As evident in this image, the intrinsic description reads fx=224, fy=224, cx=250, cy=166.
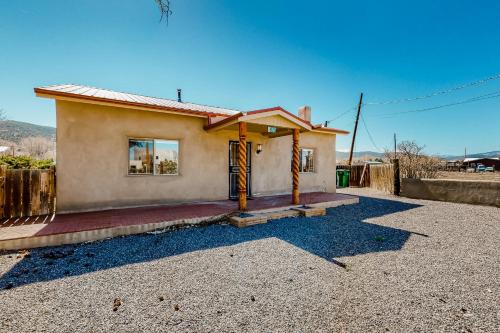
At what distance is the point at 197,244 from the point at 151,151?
414 centimetres

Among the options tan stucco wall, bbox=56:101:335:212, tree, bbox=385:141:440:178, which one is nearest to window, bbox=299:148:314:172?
tan stucco wall, bbox=56:101:335:212

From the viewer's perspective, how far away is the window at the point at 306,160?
11203 millimetres

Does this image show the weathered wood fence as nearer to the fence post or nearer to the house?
the fence post

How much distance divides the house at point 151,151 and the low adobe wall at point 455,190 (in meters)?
7.35

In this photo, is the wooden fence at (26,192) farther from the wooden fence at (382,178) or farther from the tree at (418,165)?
the tree at (418,165)

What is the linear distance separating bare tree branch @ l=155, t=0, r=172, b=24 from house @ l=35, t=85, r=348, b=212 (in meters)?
3.54

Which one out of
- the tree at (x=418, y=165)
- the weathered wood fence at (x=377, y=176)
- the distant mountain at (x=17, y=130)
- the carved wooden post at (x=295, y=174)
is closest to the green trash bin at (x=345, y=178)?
the weathered wood fence at (x=377, y=176)

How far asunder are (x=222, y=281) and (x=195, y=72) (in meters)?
9.30

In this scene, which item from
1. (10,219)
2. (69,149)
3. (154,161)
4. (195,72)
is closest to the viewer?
(10,219)

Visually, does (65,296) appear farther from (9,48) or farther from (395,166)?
(395,166)

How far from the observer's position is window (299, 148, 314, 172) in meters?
11.2

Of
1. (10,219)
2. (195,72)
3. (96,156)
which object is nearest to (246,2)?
(195,72)

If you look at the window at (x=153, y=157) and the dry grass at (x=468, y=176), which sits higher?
the window at (x=153, y=157)

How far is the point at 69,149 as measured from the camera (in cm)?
629
